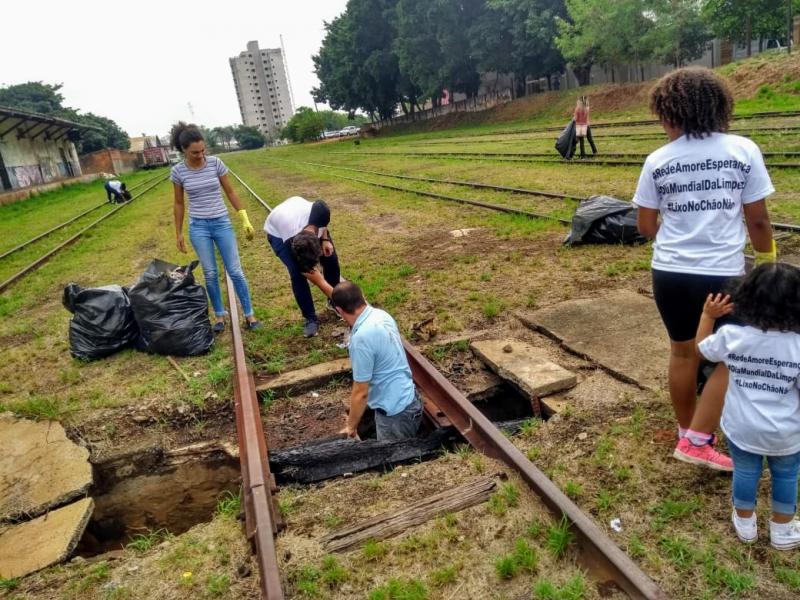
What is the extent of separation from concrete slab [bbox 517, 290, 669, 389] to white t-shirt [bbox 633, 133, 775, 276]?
139 centimetres

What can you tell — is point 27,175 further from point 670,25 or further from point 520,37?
point 670,25

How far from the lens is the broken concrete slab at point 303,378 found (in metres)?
4.80

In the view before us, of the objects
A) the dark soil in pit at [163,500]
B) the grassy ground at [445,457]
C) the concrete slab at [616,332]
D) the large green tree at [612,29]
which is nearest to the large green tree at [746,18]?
the large green tree at [612,29]

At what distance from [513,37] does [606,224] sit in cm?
4032

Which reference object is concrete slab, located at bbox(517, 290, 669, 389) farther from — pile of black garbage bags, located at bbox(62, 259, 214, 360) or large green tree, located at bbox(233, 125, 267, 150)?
large green tree, located at bbox(233, 125, 267, 150)

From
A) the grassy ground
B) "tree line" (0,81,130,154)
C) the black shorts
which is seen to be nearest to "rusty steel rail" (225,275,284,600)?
the grassy ground

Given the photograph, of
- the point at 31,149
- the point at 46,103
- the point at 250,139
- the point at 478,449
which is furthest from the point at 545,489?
the point at 250,139

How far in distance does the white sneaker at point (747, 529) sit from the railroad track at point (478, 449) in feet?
1.78

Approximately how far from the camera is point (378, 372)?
382 cm

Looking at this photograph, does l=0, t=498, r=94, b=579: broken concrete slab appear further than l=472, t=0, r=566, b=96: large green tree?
No

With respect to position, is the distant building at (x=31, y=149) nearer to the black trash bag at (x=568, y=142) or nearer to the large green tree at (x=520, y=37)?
the black trash bag at (x=568, y=142)

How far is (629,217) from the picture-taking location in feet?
23.7

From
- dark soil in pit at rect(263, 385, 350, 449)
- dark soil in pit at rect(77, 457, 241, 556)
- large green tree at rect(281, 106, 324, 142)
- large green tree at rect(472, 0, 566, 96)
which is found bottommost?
dark soil in pit at rect(77, 457, 241, 556)

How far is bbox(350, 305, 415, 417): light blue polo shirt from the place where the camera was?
3650 millimetres
